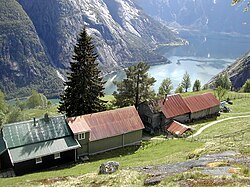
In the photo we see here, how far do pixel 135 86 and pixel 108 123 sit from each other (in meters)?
13.3

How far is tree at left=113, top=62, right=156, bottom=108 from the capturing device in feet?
209

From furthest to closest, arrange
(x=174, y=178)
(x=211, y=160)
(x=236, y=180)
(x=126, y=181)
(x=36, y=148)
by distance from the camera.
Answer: (x=36, y=148) < (x=211, y=160) < (x=126, y=181) < (x=174, y=178) < (x=236, y=180)

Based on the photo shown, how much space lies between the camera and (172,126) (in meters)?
63.6

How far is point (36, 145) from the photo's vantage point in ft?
154

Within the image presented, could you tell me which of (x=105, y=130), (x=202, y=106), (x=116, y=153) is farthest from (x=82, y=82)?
(x=202, y=106)

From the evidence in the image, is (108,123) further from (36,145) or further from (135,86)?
(135,86)

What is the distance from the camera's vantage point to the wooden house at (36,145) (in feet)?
148

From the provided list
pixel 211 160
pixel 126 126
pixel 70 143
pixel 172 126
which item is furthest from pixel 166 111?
pixel 211 160

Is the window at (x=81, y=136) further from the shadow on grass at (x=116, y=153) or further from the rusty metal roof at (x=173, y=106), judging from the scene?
the rusty metal roof at (x=173, y=106)

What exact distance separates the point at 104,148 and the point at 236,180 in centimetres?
3408

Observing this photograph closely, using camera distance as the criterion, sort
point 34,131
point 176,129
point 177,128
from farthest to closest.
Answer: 1. point 177,128
2. point 176,129
3. point 34,131

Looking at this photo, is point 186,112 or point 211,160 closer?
point 211,160

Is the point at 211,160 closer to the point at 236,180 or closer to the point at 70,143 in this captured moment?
the point at 236,180

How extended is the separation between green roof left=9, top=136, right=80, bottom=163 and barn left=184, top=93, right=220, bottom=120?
3049 cm
